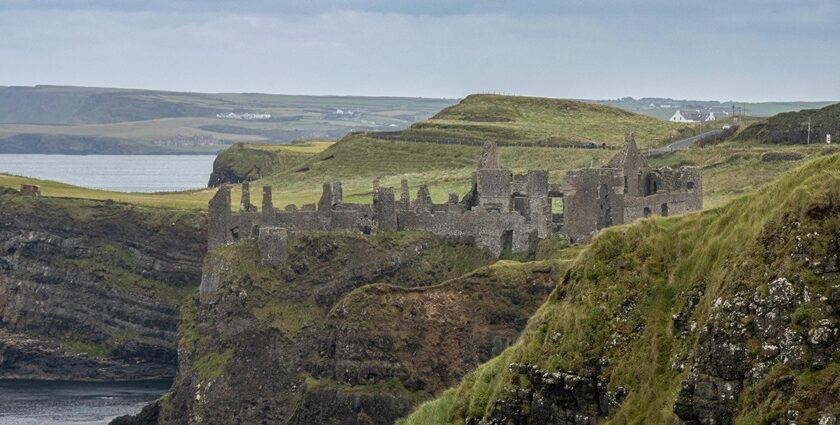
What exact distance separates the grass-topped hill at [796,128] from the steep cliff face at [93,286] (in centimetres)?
4140

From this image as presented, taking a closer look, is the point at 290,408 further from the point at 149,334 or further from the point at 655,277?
the point at 655,277

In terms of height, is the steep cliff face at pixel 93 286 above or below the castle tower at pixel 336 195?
below

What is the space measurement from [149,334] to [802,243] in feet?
379

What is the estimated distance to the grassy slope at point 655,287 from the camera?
34844mm

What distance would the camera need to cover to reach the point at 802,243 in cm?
3381

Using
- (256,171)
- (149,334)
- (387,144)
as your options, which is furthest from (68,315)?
(256,171)

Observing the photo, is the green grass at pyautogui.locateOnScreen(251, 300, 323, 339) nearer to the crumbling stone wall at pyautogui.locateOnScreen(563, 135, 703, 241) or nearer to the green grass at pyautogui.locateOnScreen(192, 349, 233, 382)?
the green grass at pyautogui.locateOnScreen(192, 349, 233, 382)

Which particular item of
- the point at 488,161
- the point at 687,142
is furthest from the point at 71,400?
the point at 687,142

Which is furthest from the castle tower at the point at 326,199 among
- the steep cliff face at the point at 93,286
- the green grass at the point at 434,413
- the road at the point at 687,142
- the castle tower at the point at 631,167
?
the green grass at the point at 434,413

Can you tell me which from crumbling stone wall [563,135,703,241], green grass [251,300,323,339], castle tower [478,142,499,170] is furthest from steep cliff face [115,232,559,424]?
castle tower [478,142,499,170]

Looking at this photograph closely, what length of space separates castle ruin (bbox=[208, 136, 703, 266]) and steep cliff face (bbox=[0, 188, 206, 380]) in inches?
1296

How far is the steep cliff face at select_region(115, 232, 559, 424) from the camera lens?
95250mm

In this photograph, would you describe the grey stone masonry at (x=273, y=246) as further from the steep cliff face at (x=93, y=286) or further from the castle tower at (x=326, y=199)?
the steep cliff face at (x=93, y=286)

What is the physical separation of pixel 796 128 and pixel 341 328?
6272cm
